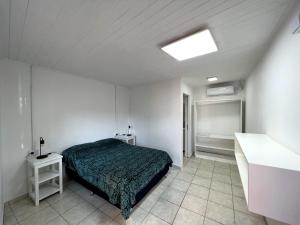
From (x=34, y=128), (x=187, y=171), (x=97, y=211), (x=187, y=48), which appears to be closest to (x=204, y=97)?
(x=187, y=171)

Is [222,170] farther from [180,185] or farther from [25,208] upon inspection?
[25,208]

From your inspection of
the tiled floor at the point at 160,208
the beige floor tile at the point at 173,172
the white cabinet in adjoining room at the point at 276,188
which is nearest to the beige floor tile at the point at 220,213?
the tiled floor at the point at 160,208

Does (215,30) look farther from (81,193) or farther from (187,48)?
(81,193)

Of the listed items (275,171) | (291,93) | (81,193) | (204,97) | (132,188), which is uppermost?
(204,97)

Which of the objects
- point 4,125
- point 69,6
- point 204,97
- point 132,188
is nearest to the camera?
point 69,6

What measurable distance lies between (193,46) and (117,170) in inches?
85.8

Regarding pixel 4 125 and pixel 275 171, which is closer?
pixel 275 171

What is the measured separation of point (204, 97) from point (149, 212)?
3.60m

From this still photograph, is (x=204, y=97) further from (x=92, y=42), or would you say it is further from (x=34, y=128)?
(x=34, y=128)

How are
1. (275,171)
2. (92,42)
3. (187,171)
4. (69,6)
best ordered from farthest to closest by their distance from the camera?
(187,171) < (92,42) < (69,6) < (275,171)

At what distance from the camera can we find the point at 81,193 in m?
2.31

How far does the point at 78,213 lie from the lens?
1845 mm

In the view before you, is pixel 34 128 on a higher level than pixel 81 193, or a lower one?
higher

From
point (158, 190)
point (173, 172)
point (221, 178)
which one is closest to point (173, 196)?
point (158, 190)
